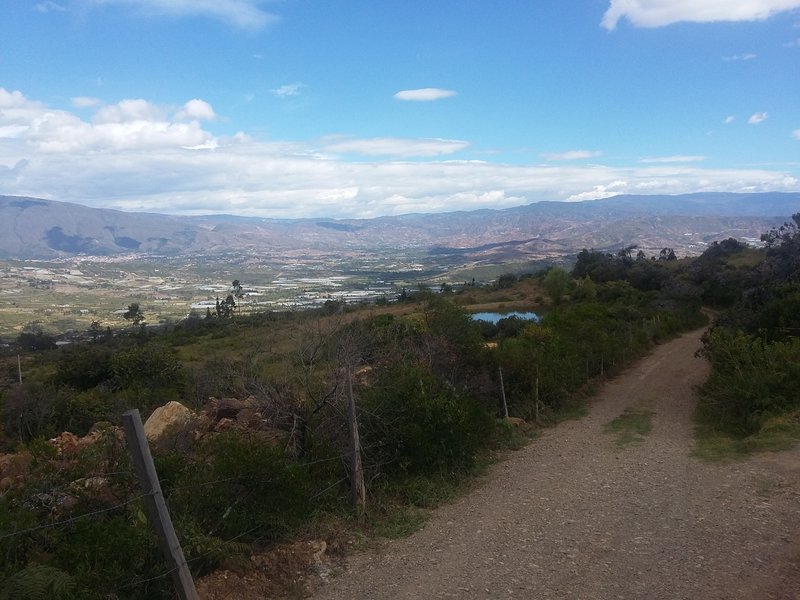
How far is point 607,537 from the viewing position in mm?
7203

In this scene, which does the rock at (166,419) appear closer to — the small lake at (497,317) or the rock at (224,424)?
the rock at (224,424)

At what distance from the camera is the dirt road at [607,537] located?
19.8 ft

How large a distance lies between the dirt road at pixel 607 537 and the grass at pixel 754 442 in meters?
0.50

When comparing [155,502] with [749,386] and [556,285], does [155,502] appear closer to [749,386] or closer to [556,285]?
[749,386]

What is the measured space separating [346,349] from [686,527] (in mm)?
5295

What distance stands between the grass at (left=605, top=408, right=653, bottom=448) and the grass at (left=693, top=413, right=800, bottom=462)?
1302mm

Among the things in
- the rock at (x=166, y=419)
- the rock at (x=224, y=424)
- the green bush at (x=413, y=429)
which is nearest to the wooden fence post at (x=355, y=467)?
the green bush at (x=413, y=429)

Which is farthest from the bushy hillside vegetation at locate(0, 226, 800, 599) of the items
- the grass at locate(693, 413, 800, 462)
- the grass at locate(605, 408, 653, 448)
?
the grass at locate(605, 408, 653, 448)

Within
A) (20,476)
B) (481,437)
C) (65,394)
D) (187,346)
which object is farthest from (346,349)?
(187,346)

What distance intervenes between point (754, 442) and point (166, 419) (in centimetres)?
1126

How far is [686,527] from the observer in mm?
7320

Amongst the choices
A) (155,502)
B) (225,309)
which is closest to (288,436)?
(155,502)

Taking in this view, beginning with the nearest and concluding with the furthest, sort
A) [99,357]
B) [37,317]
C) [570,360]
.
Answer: [570,360]
[99,357]
[37,317]

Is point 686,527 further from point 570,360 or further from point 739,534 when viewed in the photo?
point 570,360
